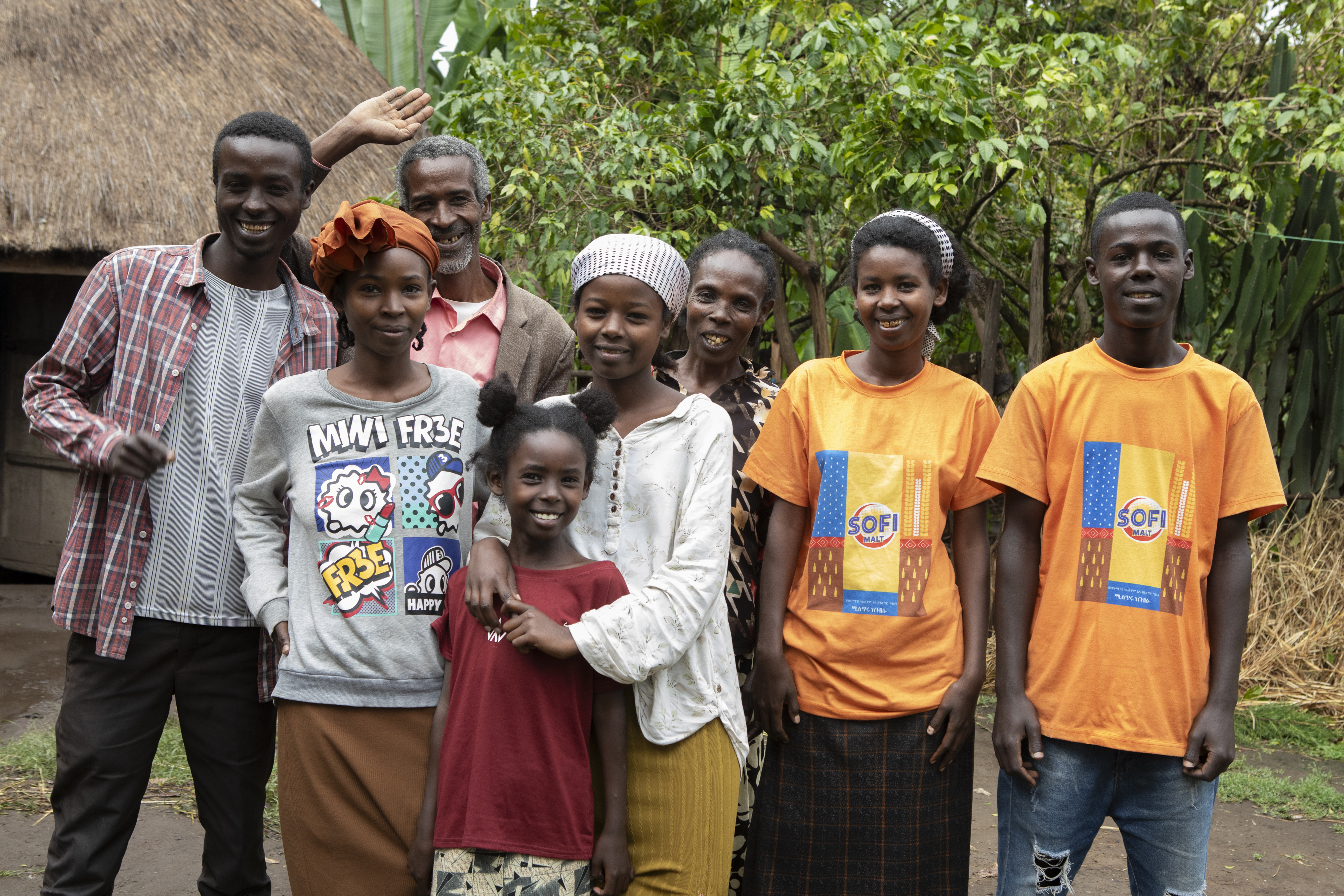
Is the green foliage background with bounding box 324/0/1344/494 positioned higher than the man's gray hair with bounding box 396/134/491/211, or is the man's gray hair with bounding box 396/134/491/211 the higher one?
the green foliage background with bounding box 324/0/1344/494

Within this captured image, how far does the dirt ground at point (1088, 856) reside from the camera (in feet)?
10.9

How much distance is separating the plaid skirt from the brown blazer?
1.07 metres

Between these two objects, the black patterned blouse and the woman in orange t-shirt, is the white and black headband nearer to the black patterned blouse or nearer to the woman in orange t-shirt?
the woman in orange t-shirt

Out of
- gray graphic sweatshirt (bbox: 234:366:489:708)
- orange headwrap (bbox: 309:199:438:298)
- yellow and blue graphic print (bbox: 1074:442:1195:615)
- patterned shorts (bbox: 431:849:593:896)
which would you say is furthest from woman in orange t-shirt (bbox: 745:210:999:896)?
orange headwrap (bbox: 309:199:438:298)

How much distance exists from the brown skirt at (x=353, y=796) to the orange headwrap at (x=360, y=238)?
847 millimetres

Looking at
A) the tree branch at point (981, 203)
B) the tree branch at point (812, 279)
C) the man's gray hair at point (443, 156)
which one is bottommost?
the man's gray hair at point (443, 156)

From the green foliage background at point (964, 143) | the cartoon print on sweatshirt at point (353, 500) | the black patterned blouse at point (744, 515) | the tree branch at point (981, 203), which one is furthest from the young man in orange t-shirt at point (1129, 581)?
the tree branch at point (981, 203)

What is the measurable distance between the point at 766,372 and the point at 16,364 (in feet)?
20.5

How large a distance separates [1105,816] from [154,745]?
197cm

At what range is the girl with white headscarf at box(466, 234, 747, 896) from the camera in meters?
1.96

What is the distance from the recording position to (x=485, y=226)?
4.65 meters

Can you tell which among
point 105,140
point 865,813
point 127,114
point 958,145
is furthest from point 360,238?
point 127,114

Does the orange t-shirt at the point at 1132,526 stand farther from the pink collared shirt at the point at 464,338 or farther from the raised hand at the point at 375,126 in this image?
the raised hand at the point at 375,126

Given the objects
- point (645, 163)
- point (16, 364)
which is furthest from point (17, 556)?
point (645, 163)
